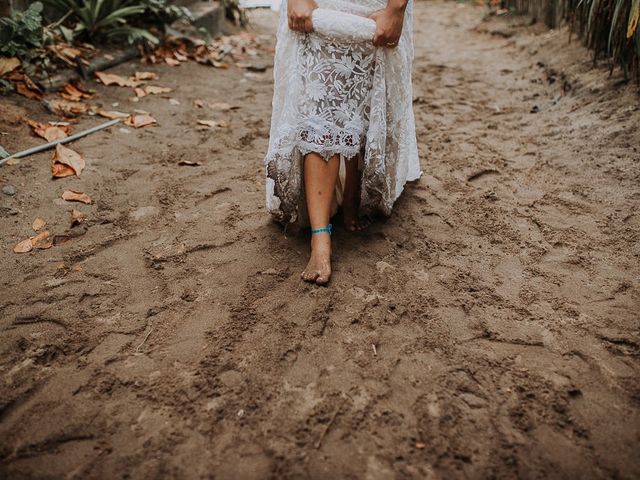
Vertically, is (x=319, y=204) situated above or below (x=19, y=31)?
below

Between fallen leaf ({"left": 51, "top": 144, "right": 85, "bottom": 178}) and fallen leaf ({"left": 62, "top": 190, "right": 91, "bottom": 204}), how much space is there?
6.4 inches

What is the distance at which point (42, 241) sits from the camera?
1.71 metres

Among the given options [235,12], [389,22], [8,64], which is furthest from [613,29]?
[235,12]

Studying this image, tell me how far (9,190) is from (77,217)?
0.37 meters

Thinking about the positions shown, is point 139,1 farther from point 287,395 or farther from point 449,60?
point 287,395

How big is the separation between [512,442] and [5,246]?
176 centimetres

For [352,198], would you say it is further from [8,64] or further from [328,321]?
[8,64]

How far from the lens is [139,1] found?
352cm

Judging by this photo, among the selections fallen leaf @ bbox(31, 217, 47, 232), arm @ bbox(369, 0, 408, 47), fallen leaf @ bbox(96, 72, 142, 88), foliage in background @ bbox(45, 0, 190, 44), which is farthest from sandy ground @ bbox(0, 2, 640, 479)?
foliage in background @ bbox(45, 0, 190, 44)

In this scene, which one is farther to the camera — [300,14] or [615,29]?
[615,29]

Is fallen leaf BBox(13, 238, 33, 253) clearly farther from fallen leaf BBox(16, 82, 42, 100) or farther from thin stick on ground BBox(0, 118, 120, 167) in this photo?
fallen leaf BBox(16, 82, 42, 100)

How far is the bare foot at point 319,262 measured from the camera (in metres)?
1.53

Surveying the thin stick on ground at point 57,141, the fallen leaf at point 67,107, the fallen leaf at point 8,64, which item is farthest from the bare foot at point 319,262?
the fallen leaf at point 8,64

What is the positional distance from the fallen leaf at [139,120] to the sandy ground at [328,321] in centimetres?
15
